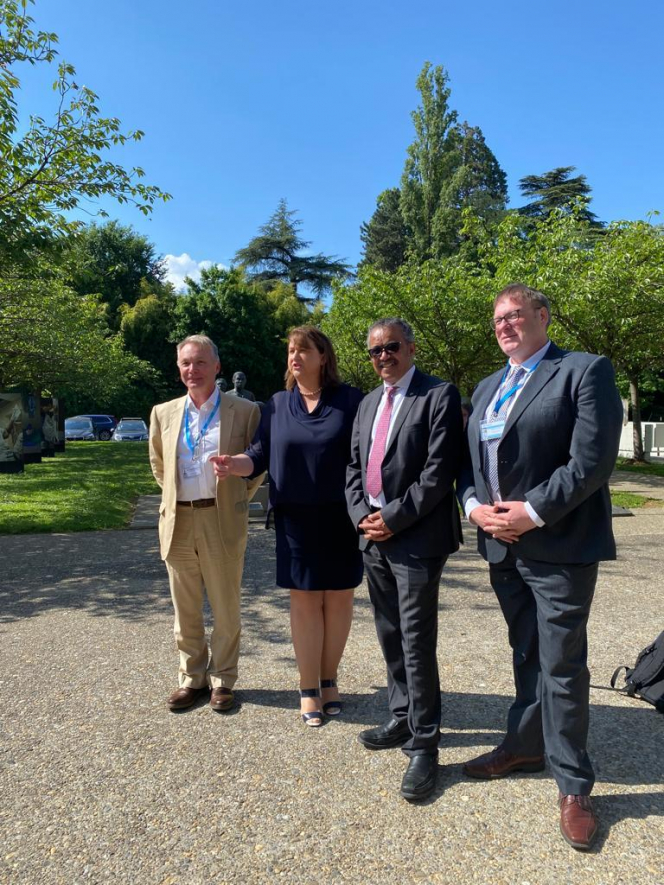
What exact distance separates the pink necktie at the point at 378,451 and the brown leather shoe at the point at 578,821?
1.49 m

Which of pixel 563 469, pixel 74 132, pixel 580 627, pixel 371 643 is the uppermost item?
pixel 74 132

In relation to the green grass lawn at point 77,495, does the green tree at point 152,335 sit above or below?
above

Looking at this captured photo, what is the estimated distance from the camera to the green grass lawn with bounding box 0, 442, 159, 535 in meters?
9.39

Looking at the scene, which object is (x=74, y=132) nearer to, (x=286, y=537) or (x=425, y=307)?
(x=286, y=537)

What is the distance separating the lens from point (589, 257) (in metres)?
12.8

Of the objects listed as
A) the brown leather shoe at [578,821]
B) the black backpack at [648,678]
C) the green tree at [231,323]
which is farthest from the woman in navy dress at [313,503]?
the green tree at [231,323]

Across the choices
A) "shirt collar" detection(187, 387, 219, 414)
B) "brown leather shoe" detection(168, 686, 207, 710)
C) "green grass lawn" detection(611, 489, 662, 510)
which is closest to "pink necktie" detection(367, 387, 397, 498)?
"shirt collar" detection(187, 387, 219, 414)

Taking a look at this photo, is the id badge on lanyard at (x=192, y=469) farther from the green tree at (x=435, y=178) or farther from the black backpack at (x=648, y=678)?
the green tree at (x=435, y=178)

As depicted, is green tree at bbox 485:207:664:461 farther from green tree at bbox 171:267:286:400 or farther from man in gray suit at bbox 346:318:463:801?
green tree at bbox 171:267:286:400

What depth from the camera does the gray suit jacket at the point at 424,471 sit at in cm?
291

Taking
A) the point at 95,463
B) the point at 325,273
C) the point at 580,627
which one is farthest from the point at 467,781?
the point at 325,273

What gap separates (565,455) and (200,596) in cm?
226

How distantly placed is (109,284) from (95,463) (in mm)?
32914

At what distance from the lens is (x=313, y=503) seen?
338 cm
